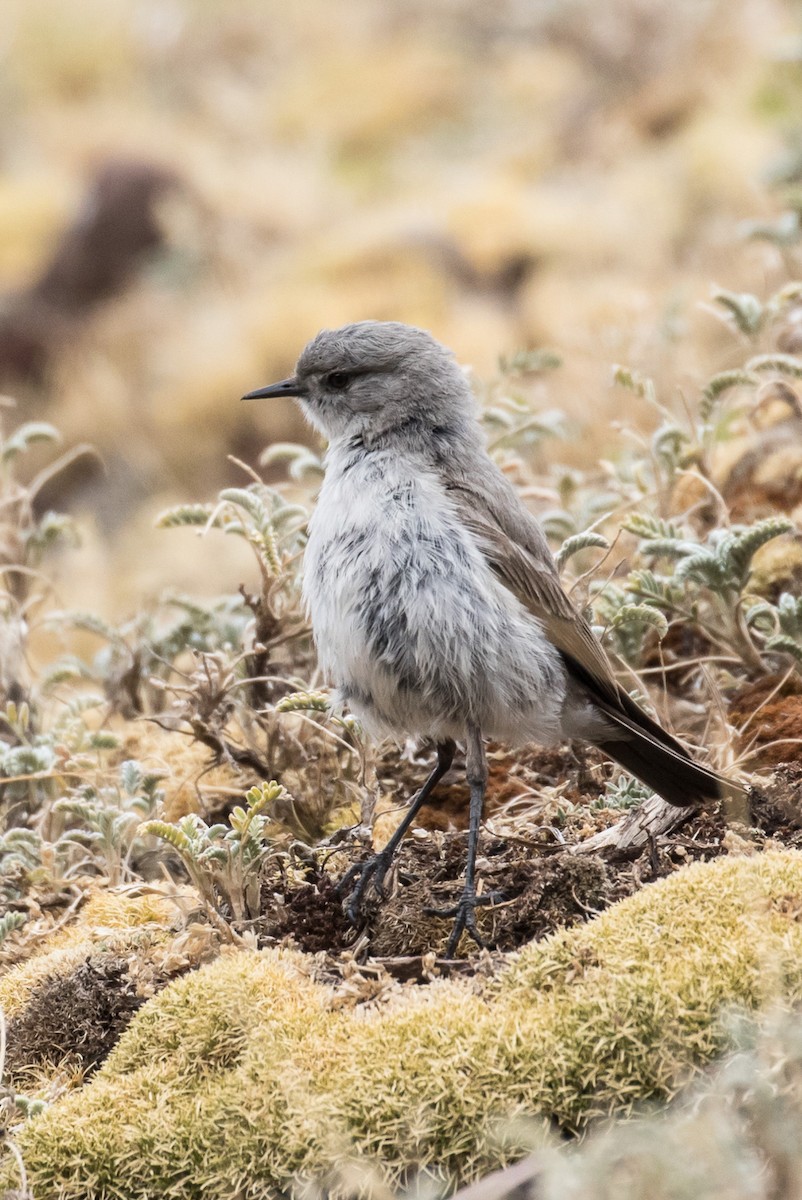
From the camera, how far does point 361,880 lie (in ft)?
12.0

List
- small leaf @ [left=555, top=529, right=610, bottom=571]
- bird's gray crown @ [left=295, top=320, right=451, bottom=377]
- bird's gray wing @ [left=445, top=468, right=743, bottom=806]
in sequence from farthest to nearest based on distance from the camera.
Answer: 1. bird's gray crown @ [left=295, top=320, right=451, bottom=377]
2. small leaf @ [left=555, top=529, right=610, bottom=571]
3. bird's gray wing @ [left=445, top=468, right=743, bottom=806]

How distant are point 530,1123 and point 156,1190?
2.83 ft

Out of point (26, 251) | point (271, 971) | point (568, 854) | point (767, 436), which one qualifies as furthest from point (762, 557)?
point (26, 251)

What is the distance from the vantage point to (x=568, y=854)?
3.56 m

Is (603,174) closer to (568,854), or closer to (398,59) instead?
(398,59)

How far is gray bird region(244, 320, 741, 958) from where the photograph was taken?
3.69 metres

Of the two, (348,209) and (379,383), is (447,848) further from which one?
(348,209)

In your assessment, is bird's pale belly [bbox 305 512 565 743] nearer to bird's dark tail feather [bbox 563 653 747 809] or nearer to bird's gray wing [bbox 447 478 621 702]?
bird's gray wing [bbox 447 478 621 702]

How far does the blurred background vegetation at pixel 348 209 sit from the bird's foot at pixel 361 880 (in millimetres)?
3596

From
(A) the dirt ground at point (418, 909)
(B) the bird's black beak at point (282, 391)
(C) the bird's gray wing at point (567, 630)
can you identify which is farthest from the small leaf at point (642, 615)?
(B) the bird's black beak at point (282, 391)

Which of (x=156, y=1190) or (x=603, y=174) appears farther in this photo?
(x=603, y=174)

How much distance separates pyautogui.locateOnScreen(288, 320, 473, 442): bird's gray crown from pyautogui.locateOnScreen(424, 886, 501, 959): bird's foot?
1.52 meters

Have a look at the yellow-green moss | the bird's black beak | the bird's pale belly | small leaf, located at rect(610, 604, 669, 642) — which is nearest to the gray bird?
the bird's pale belly

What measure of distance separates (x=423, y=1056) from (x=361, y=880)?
2.68ft
